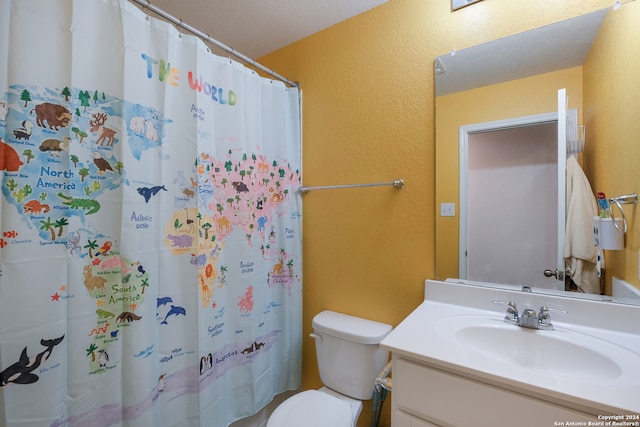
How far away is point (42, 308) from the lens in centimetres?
83

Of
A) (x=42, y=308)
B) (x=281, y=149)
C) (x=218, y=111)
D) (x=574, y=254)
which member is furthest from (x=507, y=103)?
(x=42, y=308)

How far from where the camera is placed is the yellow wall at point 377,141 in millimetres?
1293

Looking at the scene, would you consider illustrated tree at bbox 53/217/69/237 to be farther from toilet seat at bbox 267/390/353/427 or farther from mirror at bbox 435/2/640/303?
mirror at bbox 435/2/640/303

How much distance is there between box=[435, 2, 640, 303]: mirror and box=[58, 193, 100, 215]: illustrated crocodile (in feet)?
4.43

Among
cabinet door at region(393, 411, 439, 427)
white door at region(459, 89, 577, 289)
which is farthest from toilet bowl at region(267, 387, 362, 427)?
white door at region(459, 89, 577, 289)

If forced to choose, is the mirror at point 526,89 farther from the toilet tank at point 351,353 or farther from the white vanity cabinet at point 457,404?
the white vanity cabinet at point 457,404

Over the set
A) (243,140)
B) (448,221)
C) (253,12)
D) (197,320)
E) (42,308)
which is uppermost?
(253,12)

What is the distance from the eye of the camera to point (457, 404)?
0.79 m

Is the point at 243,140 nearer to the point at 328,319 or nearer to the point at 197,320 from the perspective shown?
→ the point at 197,320

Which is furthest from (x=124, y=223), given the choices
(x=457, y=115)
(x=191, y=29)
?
(x=457, y=115)

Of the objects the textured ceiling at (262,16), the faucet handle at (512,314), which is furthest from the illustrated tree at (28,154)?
the faucet handle at (512,314)

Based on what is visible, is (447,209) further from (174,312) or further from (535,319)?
(174,312)

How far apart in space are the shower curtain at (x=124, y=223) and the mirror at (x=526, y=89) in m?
0.93

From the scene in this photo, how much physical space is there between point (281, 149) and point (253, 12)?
0.72 meters
